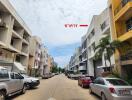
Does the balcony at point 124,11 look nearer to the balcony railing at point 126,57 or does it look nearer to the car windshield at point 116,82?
the balcony railing at point 126,57

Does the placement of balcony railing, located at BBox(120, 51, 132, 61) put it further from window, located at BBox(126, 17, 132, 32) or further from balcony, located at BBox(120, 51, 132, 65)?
window, located at BBox(126, 17, 132, 32)

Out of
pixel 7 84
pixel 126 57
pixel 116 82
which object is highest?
pixel 126 57

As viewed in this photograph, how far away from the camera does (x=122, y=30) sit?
72.3 feet

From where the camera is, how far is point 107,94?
10531 mm

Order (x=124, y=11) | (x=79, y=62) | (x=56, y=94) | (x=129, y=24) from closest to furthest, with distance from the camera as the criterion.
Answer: (x=56, y=94) < (x=124, y=11) < (x=129, y=24) < (x=79, y=62)

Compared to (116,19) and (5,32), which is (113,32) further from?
(5,32)

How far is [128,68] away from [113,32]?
5.23 metres

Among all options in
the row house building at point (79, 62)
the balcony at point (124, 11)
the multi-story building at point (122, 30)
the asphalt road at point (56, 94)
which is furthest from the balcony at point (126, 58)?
the row house building at point (79, 62)

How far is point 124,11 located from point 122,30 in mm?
3616

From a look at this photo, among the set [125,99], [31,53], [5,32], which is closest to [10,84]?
[125,99]

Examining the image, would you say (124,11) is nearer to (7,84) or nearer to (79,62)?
(7,84)

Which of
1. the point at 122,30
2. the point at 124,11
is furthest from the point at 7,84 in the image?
the point at 122,30

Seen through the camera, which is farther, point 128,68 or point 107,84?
point 128,68

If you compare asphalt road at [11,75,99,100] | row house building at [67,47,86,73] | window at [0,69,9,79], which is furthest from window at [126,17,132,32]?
row house building at [67,47,86,73]
